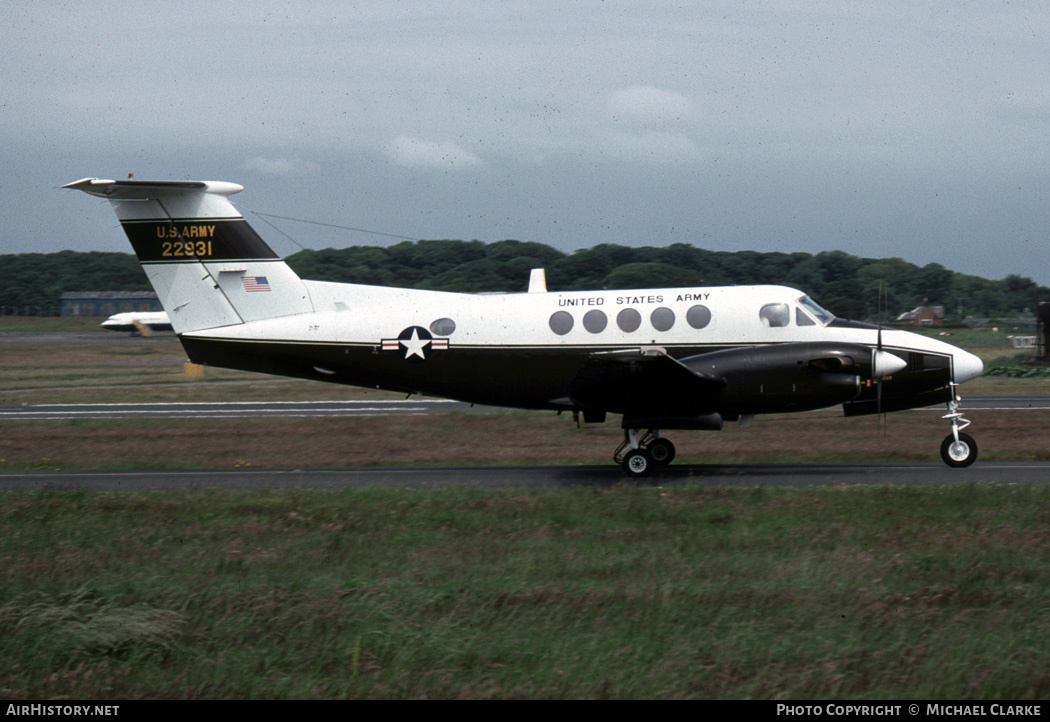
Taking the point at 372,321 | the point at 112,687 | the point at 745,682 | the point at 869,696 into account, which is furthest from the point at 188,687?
the point at 372,321

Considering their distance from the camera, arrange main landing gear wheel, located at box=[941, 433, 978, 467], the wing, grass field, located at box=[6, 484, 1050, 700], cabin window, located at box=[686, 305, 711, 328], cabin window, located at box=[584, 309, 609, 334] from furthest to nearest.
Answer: cabin window, located at box=[584, 309, 609, 334] < cabin window, located at box=[686, 305, 711, 328] < main landing gear wheel, located at box=[941, 433, 978, 467] < the wing < grass field, located at box=[6, 484, 1050, 700]

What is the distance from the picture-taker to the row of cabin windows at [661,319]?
15.0m

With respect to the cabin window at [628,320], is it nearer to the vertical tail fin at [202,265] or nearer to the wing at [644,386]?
the wing at [644,386]

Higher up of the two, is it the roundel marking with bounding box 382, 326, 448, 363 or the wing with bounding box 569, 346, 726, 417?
the roundel marking with bounding box 382, 326, 448, 363

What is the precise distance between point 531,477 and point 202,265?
23.1 ft

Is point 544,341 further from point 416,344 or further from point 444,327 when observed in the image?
point 416,344

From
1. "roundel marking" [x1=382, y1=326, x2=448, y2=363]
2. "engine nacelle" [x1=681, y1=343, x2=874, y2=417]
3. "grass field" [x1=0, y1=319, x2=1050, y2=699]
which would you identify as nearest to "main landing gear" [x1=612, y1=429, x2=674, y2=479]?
"engine nacelle" [x1=681, y1=343, x2=874, y2=417]

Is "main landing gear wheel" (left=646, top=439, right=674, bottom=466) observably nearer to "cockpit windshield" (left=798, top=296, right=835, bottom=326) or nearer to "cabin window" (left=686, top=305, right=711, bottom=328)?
"cabin window" (left=686, top=305, right=711, bottom=328)

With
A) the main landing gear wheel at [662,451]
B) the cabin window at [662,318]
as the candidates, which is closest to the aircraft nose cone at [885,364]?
the cabin window at [662,318]

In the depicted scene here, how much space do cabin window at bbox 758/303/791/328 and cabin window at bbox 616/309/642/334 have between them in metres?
1.99

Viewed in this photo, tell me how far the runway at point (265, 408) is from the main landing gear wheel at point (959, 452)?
12.2 m

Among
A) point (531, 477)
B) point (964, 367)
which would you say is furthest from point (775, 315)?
point (531, 477)

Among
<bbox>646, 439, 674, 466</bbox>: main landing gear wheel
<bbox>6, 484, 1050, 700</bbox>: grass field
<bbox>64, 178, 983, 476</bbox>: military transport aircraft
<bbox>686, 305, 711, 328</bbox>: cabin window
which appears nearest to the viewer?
<bbox>6, 484, 1050, 700</bbox>: grass field

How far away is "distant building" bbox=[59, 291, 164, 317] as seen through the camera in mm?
87625
